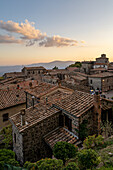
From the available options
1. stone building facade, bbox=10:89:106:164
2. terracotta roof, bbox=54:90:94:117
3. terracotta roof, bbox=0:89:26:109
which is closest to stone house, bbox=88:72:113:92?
terracotta roof, bbox=0:89:26:109

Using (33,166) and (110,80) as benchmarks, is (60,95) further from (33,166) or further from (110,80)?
(110,80)

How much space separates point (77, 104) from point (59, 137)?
120 inches

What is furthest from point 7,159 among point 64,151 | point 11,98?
point 11,98

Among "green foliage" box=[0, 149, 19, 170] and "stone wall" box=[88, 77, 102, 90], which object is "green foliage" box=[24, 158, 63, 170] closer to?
"green foliage" box=[0, 149, 19, 170]

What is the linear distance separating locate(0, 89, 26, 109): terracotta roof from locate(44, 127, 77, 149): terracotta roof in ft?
35.5

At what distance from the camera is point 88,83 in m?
42.5

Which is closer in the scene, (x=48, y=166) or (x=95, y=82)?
(x=48, y=166)

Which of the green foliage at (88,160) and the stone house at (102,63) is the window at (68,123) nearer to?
the green foliage at (88,160)

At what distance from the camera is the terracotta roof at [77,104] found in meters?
9.22

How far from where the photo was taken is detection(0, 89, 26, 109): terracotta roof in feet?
60.3

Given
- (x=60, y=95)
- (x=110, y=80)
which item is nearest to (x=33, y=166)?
(x=60, y=95)

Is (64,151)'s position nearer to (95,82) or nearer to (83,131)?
(83,131)

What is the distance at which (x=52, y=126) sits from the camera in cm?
1009

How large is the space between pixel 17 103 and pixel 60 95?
28.5 feet
